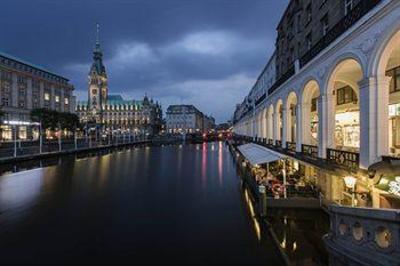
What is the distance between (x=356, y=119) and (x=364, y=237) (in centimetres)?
1945

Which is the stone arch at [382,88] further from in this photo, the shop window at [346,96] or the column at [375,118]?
the shop window at [346,96]

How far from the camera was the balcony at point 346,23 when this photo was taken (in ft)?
43.5

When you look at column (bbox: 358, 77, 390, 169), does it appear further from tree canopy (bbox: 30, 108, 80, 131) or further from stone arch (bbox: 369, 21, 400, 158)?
tree canopy (bbox: 30, 108, 80, 131)

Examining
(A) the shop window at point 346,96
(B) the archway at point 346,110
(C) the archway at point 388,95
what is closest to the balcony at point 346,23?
(C) the archway at point 388,95

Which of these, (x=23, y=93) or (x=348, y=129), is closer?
(x=348, y=129)

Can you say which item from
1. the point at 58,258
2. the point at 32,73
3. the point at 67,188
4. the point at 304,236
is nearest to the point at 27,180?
the point at 67,188

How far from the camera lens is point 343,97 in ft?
91.7

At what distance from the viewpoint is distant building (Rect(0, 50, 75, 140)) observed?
340ft

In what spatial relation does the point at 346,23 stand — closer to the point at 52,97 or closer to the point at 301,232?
the point at 301,232

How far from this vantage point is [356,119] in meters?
25.6

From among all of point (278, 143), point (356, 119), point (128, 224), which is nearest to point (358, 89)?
point (356, 119)

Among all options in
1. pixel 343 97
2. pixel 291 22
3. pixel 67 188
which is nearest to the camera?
pixel 343 97

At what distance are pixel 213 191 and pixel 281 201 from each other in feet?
39.6

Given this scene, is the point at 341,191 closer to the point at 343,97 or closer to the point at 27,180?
the point at 343,97
